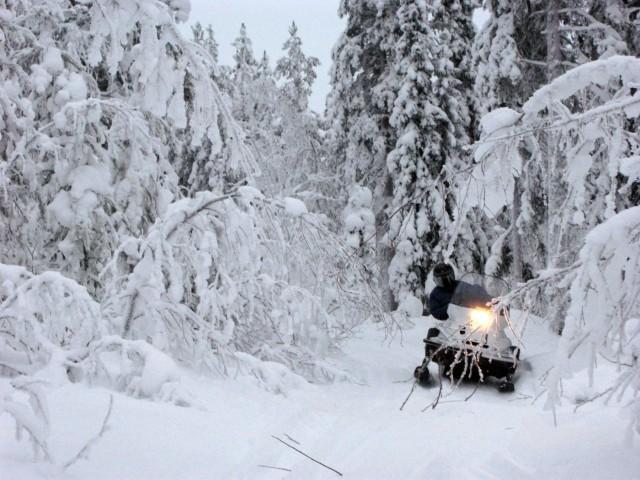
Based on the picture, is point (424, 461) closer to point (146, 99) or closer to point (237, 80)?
point (146, 99)

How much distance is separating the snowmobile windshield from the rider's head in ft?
0.41

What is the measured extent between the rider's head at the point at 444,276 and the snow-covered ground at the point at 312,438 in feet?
8.29

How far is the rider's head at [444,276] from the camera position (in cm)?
878

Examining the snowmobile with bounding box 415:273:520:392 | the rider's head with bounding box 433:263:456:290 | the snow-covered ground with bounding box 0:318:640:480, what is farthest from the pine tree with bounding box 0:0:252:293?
the snowmobile with bounding box 415:273:520:392

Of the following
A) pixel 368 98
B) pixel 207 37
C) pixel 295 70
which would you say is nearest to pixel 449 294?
pixel 368 98

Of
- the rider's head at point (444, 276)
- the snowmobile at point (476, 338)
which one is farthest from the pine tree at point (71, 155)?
the snowmobile at point (476, 338)

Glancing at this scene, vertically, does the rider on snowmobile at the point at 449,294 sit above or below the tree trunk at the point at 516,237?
below

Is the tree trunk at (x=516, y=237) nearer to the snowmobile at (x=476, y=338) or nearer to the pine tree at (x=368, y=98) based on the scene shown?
the pine tree at (x=368, y=98)

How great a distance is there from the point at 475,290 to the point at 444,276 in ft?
1.70

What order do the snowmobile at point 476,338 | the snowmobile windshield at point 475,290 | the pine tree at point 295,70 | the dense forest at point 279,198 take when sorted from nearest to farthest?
the dense forest at point 279,198 → the snowmobile at point 476,338 → the snowmobile windshield at point 475,290 → the pine tree at point 295,70

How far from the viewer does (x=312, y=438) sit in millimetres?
5297

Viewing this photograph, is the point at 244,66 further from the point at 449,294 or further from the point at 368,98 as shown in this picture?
the point at 449,294

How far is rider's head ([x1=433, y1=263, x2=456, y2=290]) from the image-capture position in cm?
878

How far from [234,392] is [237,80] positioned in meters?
24.9
